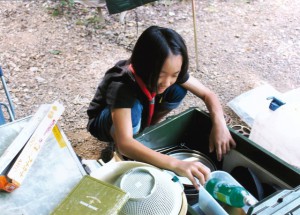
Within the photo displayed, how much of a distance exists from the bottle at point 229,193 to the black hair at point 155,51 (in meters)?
0.49

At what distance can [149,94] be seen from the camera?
1.66 meters

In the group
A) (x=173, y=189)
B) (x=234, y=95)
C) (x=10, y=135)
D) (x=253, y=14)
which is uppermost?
(x=10, y=135)

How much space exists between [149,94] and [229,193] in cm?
61

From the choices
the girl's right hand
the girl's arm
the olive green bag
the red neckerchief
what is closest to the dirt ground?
the red neckerchief

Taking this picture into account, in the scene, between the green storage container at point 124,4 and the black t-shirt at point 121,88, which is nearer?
the black t-shirt at point 121,88

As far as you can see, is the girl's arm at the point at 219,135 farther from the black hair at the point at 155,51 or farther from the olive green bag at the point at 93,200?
the olive green bag at the point at 93,200

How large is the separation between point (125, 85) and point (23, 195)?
27.8 inches

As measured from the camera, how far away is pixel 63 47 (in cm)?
320

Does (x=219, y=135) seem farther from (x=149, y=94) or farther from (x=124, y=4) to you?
(x=124, y=4)

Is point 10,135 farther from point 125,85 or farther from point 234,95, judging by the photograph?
point 234,95

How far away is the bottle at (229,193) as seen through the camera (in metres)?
1.22

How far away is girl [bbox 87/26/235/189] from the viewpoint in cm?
140

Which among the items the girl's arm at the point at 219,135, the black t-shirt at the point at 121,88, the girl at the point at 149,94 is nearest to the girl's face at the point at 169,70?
the girl at the point at 149,94

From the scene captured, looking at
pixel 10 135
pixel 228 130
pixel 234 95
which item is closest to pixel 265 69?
pixel 234 95
